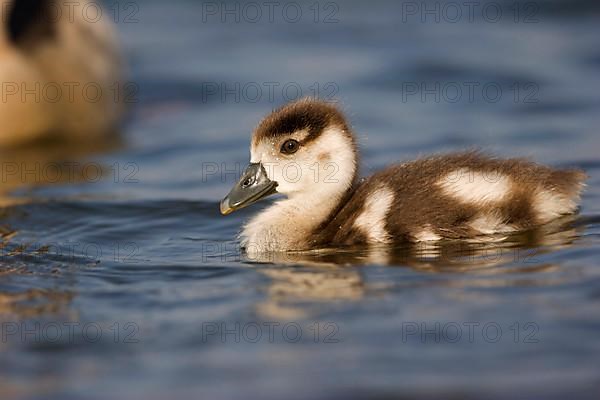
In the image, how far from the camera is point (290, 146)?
646 centimetres

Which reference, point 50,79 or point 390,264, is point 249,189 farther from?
point 50,79

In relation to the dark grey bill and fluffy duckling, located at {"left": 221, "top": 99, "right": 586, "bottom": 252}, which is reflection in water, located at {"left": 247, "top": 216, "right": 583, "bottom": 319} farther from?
the dark grey bill

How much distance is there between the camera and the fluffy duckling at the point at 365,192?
20.4ft

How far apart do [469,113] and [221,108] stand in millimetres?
2185

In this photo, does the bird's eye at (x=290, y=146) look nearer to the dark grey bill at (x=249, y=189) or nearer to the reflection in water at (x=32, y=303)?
the dark grey bill at (x=249, y=189)

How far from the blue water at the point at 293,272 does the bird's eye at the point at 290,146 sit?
0.60 m

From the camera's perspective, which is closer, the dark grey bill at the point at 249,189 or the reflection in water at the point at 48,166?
the dark grey bill at the point at 249,189

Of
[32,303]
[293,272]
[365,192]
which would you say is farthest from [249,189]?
[32,303]

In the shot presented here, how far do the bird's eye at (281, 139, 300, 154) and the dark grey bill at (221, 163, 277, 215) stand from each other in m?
0.16

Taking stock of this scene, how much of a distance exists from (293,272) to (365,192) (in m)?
0.68

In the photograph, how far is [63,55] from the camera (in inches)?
401

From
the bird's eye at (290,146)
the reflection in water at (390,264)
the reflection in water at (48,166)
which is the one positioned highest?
Result: the bird's eye at (290,146)

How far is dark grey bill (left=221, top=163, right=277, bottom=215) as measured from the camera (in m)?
6.52

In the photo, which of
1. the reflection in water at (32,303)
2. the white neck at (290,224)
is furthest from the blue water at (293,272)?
the white neck at (290,224)
